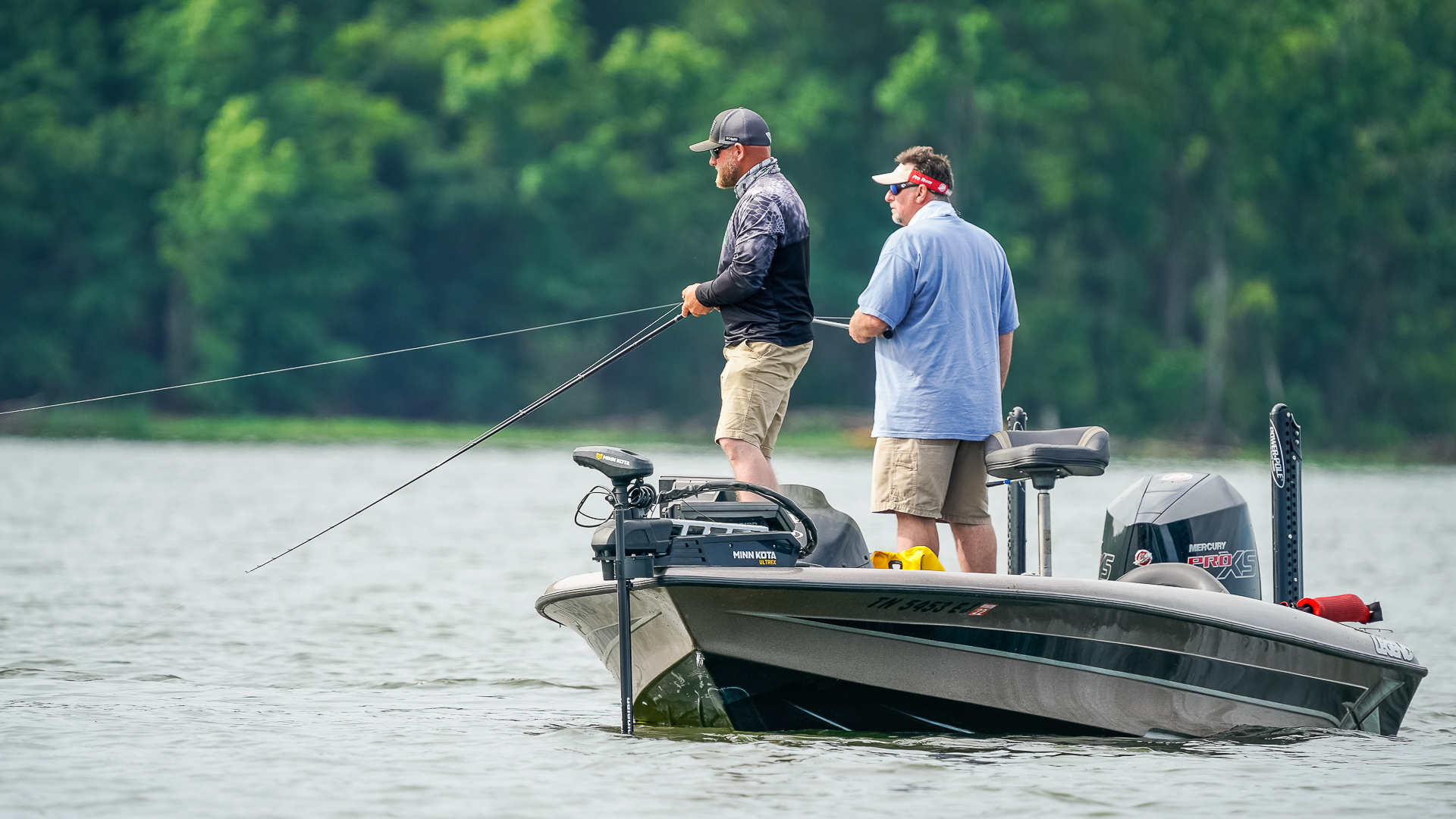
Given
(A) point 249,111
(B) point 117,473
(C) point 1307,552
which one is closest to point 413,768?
(C) point 1307,552

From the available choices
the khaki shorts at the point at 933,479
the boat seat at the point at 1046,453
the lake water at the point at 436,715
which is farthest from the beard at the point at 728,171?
the lake water at the point at 436,715

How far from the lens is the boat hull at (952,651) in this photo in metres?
6.12

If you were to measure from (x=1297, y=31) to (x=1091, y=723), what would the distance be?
114 feet

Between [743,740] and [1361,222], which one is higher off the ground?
[1361,222]

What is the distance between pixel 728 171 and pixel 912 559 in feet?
4.80

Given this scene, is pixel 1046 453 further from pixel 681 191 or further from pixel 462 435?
pixel 681 191

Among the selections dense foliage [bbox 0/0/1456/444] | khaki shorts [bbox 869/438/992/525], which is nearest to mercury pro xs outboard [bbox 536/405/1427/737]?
khaki shorts [bbox 869/438/992/525]

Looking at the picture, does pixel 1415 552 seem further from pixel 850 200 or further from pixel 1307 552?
pixel 850 200

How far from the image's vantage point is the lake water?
5.85 metres

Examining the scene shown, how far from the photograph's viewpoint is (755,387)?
6461 mm

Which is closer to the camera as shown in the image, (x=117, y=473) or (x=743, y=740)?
(x=743, y=740)

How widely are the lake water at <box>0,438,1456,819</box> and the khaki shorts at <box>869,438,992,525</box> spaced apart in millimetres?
777

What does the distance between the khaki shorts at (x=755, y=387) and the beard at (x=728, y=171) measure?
59 cm

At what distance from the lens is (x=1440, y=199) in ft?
121
